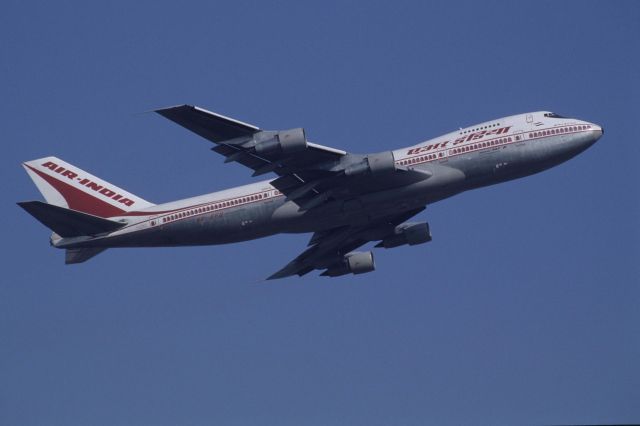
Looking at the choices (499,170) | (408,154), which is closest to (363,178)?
(408,154)

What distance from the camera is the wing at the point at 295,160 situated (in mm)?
55594

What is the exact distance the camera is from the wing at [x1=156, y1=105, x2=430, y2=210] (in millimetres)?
55594

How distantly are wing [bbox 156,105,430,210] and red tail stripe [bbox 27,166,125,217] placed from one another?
12.6 metres

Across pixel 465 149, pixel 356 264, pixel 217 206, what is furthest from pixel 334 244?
pixel 465 149

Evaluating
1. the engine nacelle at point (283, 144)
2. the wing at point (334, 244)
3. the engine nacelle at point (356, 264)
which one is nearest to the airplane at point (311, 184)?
the engine nacelle at point (283, 144)

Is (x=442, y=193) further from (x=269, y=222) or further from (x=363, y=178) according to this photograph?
(x=269, y=222)

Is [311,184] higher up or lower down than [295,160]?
lower down

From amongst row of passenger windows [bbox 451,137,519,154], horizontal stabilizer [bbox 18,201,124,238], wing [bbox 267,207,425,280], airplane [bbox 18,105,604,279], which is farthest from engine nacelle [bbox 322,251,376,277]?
horizontal stabilizer [bbox 18,201,124,238]

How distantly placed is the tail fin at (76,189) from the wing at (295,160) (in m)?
11.1

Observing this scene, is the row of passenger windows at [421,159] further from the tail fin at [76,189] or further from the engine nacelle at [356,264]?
the tail fin at [76,189]

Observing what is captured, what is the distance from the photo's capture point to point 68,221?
62.0 metres

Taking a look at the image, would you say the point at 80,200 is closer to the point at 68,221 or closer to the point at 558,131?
the point at 68,221

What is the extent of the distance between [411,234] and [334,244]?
5265mm

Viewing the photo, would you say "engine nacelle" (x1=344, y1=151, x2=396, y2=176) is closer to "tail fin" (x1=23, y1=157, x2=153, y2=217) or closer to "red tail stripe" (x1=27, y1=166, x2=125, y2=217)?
"tail fin" (x1=23, y1=157, x2=153, y2=217)
